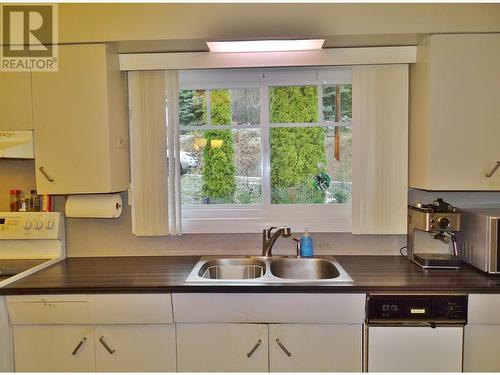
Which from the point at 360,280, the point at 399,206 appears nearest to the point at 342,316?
the point at 360,280

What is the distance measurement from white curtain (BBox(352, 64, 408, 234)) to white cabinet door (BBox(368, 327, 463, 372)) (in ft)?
2.28

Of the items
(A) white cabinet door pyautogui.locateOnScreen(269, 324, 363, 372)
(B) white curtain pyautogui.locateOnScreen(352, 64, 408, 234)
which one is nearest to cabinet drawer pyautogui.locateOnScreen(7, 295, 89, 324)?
(A) white cabinet door pyautogui.locateOnScreen(269, 324, 363, 372)

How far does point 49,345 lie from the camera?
1.87 m

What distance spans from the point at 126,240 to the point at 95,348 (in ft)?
2.49

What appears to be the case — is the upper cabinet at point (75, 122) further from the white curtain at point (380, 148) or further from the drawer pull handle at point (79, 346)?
the white curtain at point (380, 148)

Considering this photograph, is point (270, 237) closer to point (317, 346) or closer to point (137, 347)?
point (317, 346)

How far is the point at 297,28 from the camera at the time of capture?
2018 mm

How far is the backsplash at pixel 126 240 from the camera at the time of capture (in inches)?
96.6

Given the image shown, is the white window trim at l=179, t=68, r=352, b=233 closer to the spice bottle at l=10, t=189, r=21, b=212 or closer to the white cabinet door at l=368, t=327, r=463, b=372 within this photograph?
the white cabinet door at l=368, t=327, r=463, b=372

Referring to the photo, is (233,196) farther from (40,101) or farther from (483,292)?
(483,292)

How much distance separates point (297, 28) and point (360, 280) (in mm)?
1363

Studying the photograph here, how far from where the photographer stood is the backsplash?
245 cm

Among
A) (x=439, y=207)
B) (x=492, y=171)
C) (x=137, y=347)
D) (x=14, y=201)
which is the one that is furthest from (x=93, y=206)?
(x=492, y=171)

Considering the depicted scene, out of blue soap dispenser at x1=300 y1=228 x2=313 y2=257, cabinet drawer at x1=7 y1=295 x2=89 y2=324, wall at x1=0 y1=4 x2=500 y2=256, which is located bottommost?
cabinet drawer at x1=7 y1=295 x2=89 y2=324
